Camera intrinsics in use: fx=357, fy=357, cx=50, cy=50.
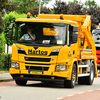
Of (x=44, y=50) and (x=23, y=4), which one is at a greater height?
(x=23, y=4)

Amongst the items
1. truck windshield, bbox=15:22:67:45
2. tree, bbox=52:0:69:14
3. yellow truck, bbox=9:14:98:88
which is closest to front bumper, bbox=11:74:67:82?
yellow truck, bbox=9:14:98:88

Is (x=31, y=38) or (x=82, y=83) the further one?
(x=82, y=83)

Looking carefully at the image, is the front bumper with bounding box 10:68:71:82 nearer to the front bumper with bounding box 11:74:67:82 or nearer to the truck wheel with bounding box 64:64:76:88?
the front bumper with bounding box 11:74:67:82

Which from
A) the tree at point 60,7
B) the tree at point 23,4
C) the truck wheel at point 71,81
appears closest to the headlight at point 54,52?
the truck wheel at point 71,81

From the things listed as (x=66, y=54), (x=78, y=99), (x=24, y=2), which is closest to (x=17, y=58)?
(x=66, y=54)

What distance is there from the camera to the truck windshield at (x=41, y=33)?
14070mm

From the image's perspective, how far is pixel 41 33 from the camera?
14.2 m

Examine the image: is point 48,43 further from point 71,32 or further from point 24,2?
point 24,2

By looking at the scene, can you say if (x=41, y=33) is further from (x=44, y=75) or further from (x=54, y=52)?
(x=44, y=75)

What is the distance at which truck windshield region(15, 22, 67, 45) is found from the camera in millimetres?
14070

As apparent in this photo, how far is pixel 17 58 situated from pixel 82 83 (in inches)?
194

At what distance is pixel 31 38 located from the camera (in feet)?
46.7

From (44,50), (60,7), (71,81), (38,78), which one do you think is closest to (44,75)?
(38,78)

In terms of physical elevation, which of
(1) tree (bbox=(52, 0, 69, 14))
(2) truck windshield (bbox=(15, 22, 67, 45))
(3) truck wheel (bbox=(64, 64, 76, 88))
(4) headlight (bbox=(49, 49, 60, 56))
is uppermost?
(1) tree (bbox=(52, 0, 69, 14))
